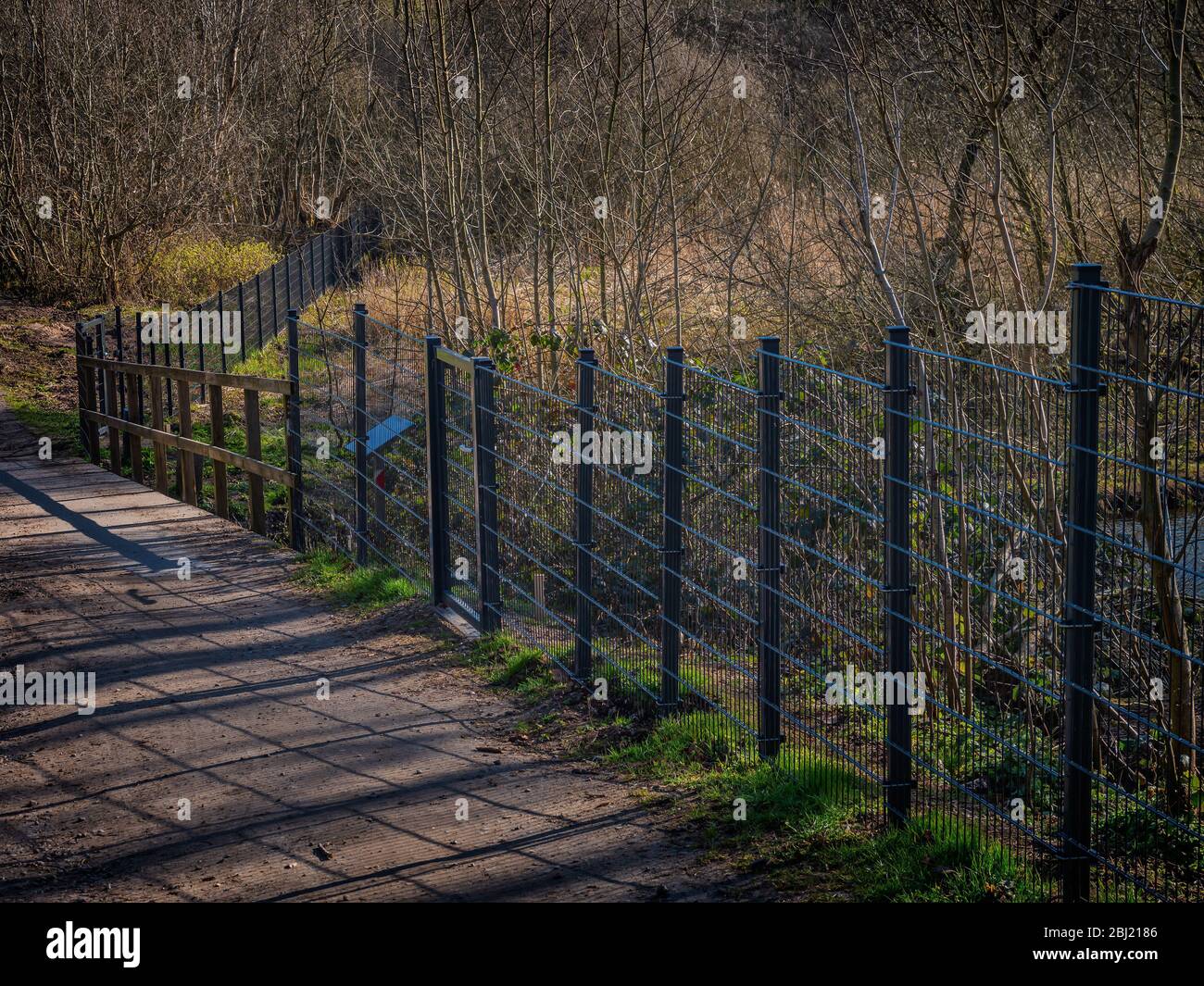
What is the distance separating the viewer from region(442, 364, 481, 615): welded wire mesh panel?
775cm

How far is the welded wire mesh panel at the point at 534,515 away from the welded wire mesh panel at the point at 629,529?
0.70ft

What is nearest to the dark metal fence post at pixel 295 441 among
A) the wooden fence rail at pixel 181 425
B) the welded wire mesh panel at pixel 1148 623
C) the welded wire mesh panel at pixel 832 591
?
the wooden fence rail at pixel 181 425

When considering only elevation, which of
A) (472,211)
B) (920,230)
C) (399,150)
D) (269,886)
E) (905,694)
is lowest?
(269,886)

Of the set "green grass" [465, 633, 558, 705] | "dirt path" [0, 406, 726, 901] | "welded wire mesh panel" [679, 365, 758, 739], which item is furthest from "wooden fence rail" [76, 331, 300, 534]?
"welded wire mesh panel" [679, 365, 758, 739]

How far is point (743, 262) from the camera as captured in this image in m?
15.1

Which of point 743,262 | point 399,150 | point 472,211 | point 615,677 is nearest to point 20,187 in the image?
point 399,150

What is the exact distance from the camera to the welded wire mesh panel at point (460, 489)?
7754 mm

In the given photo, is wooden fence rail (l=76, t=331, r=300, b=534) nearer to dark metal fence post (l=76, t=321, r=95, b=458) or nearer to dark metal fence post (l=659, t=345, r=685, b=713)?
dark metal fence post (l=76, t=321, r=95, b=458)

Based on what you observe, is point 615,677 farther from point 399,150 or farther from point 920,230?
point 399,150

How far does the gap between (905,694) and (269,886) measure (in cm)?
227

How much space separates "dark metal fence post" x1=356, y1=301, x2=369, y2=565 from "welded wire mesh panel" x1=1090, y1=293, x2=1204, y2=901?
4836mm

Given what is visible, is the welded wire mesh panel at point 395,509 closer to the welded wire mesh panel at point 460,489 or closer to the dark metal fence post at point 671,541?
the welded wire mesh panel at point 460,489

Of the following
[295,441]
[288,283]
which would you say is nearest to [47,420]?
[288,283]

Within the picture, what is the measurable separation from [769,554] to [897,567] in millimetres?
704
